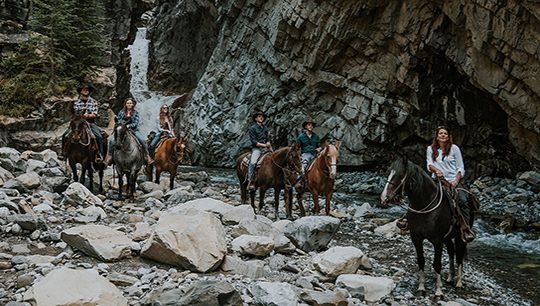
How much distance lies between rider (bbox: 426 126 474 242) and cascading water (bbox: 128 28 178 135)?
34510 mm

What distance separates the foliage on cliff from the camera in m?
25.3

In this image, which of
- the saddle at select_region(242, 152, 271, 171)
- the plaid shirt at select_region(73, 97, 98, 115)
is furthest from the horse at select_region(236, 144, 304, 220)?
the plaid shirt at select_region(73, 97, 98, 115)

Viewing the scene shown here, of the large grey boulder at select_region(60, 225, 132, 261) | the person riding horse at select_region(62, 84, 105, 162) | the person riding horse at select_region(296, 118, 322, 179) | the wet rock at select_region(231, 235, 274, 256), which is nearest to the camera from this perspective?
the large grey boulder at select_region(60, 225, 132, 261)

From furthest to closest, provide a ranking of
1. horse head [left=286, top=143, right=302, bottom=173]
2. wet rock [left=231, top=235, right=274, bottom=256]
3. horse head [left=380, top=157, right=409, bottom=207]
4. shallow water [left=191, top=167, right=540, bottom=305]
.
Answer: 1. horse head [left=286, top=143, right=302, bottom=173]
2. shallow water [left=191, top=167, right=540, bottom=305]
3. wet rock [left=231, top=235, right=274, bottom=256]
4. horse head [left=380, top=157, right=409, bottom=207]

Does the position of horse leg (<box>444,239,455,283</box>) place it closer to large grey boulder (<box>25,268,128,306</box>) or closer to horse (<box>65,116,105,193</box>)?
large grey boulder (<box>25,268,128,306</box>)

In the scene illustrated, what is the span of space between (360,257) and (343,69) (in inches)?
843

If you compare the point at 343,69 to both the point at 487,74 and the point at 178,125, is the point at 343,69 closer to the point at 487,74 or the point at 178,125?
the point at 487,74

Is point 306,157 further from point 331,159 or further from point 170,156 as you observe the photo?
point 170,156

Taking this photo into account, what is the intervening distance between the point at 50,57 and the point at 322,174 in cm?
2038

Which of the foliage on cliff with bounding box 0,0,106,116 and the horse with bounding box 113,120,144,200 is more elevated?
the foliage on cliff with bounding box 0,0,106,116

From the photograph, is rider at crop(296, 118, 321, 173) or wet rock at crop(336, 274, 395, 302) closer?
wet rock at crop(336, 274, 395, 302)

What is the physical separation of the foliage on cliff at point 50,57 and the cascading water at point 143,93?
38.2 ft

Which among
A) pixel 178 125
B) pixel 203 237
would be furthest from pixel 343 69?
pixel 203 237

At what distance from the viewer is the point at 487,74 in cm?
2009
